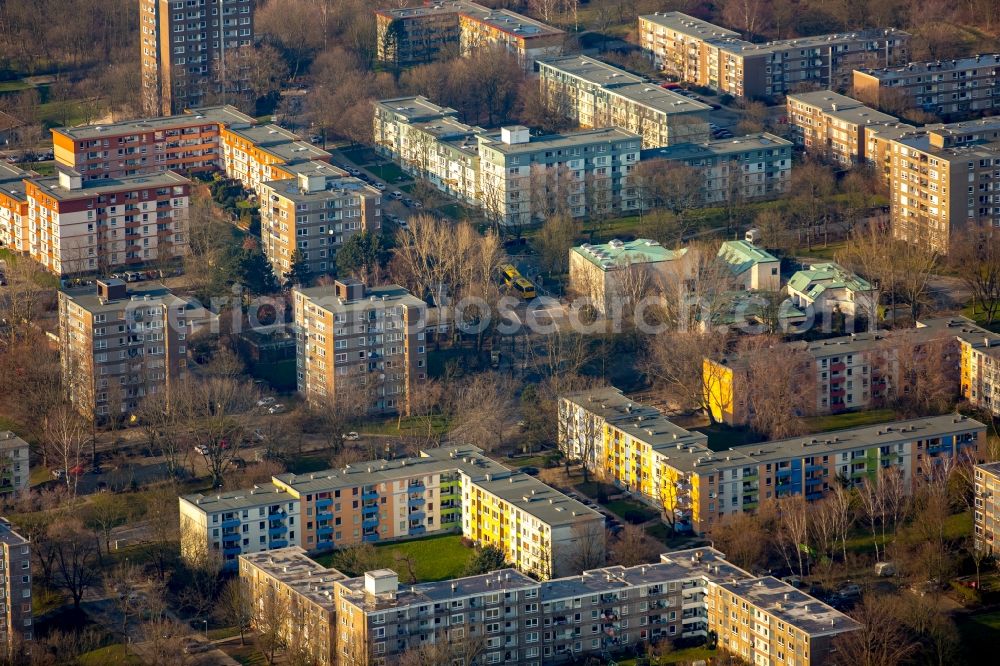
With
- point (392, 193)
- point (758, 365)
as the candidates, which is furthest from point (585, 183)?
point (758, 365)

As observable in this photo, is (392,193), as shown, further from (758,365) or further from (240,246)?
(758,365)

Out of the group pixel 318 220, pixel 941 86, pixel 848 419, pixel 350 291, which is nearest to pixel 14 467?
pixel 350 291

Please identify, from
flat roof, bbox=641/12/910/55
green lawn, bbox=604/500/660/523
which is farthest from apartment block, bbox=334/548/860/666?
flat roof, bbox=641/12/910/55

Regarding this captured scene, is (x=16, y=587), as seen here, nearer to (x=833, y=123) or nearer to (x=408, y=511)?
(x=408, y=511)

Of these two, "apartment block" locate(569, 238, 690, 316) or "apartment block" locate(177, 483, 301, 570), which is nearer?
"apartment block" locate(177, 483, 301, 570)

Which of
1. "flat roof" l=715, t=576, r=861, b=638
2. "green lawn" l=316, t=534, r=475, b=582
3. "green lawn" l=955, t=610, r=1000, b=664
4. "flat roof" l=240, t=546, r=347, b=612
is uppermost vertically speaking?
"flat roof" l=715, t=576, r=861, b=638

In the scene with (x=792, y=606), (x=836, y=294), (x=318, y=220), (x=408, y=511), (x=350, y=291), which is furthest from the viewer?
(x=318, y=220)

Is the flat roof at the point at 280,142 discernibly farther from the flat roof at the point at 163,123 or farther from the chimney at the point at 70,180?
the chimney at the point at 70,180

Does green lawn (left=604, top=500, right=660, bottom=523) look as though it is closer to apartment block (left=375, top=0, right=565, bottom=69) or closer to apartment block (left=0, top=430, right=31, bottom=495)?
apartment block (left=0, top=430, right=31, bottom=495)
